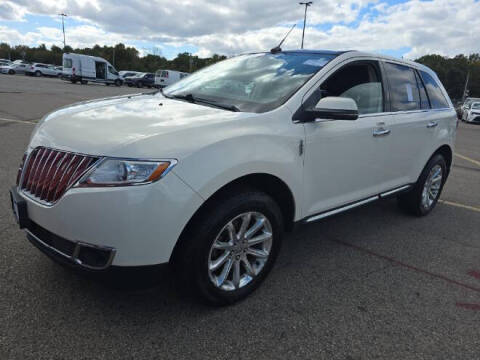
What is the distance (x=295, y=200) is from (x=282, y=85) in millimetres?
894

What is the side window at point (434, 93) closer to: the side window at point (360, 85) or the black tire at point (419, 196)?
the black tire at point (419, 196)

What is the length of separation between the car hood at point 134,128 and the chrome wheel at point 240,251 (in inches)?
23.4

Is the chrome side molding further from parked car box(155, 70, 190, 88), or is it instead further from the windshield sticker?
parked car box(155, 70, 190, 88)

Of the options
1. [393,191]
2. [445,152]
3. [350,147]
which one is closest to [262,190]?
[350,147]

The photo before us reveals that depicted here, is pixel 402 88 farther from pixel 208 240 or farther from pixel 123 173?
pixel 123 173

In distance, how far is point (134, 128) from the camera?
2.18m

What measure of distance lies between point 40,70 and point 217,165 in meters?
52.0

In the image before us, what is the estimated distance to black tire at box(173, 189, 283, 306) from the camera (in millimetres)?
2176

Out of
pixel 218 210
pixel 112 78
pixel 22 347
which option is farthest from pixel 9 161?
pixel 112 78

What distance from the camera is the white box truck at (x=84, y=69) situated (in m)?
33.6

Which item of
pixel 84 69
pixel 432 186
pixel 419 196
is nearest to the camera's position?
pixel 419 196

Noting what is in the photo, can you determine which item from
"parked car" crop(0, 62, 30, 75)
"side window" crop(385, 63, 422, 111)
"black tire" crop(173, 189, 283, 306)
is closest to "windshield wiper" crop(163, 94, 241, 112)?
"black tire" crop(173, 189, 283, 306)

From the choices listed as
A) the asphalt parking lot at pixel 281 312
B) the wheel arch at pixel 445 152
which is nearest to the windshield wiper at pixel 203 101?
the asphalt parking lot at pixel 281 312

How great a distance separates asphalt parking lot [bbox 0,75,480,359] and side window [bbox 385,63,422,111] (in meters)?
1.46
